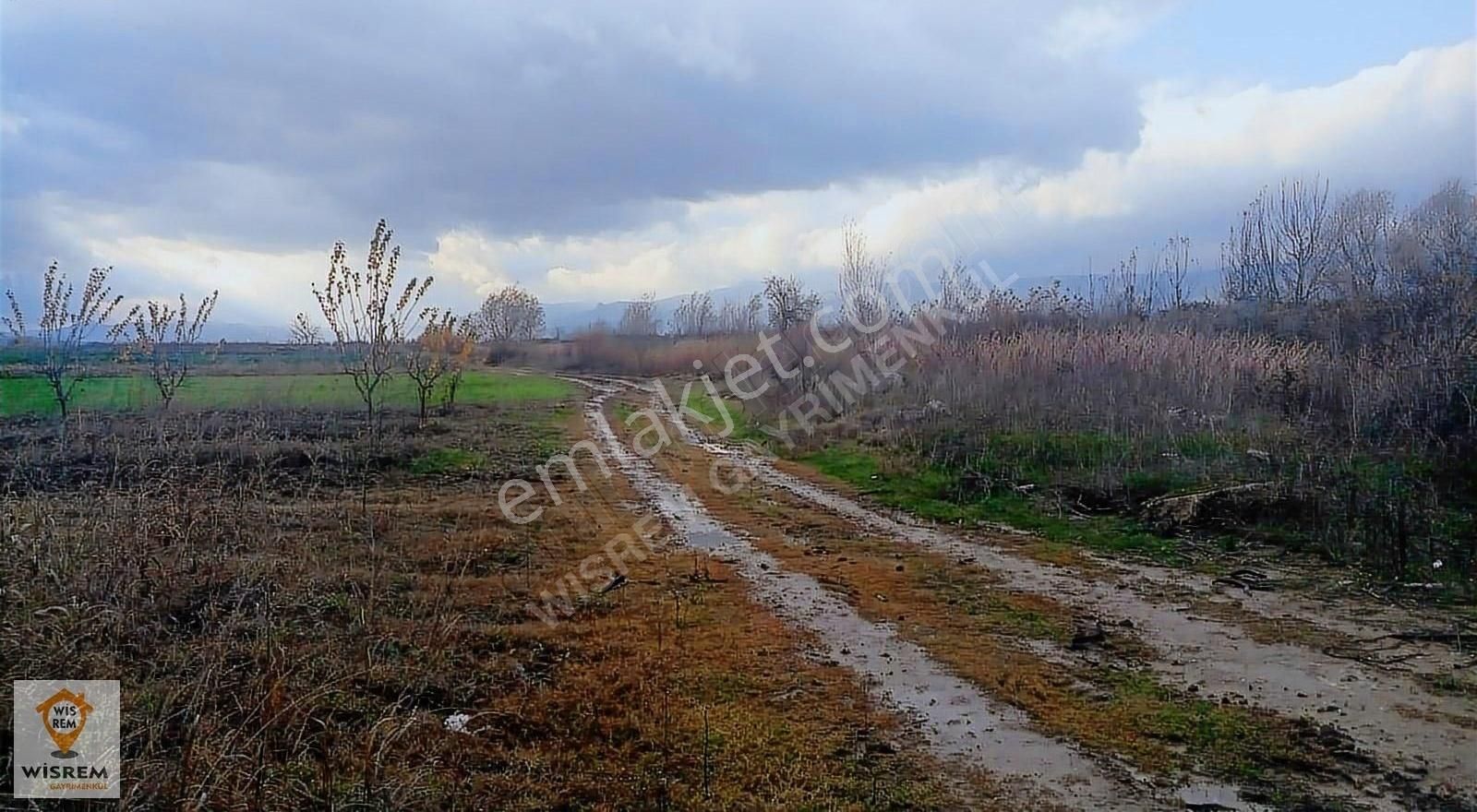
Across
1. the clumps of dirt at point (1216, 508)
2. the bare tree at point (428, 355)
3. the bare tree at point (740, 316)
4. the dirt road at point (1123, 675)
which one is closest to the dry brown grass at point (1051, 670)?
the dirt road at point (1123, 675)

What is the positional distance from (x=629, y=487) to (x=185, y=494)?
7416mm

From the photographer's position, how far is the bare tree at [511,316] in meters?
80.1

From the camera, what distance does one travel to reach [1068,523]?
11.0 meters

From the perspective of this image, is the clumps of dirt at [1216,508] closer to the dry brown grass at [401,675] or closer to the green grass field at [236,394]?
the dry brown grass at [401,675]

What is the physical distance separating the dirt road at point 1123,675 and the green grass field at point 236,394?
14.8m

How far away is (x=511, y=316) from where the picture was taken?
277 ft

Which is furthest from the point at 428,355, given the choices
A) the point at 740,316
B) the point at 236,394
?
the point at 740,316

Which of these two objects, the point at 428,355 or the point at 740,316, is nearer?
the point at 428,355

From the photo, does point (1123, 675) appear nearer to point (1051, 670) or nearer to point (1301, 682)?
point (1051, 670)

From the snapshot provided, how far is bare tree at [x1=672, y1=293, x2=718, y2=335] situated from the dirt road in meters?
72.7

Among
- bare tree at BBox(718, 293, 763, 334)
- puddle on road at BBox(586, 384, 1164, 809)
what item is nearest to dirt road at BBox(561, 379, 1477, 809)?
puddle on road at BBox(586, 384, 1164, 809)

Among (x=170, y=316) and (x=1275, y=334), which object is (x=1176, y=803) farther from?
(x=1275, y=334)

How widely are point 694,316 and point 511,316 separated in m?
18.3

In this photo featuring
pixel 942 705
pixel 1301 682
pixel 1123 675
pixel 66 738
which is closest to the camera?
pixel 66 738
